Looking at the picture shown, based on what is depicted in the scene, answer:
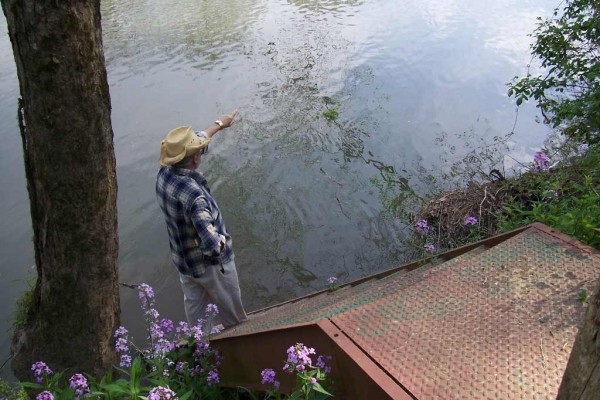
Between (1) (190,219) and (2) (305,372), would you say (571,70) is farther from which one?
(2) (305,372)

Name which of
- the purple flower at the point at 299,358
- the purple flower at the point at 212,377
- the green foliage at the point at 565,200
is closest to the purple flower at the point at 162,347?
the purple flower at the point at 212,377

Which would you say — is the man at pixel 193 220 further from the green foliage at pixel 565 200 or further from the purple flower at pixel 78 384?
the green foliage at pixel 565 200

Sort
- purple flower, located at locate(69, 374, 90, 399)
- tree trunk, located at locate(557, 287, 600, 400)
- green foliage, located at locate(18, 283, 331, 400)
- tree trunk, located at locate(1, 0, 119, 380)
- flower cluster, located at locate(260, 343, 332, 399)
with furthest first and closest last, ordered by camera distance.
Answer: tree trunk, located at locate(1, 0, 119, 380), purple flower, located at locate(69, 374, 90, 399), green foliage, located at locate(18, 283, 331, 400), flower cluster, located at locate(260, 343, 332, 399), tree trunk, located at locate(557, 287, 600, 400)

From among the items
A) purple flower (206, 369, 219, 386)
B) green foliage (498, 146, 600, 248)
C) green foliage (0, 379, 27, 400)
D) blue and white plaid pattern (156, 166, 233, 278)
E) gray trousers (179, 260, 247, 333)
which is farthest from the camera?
gray trousers (179, 260, 247, 333)

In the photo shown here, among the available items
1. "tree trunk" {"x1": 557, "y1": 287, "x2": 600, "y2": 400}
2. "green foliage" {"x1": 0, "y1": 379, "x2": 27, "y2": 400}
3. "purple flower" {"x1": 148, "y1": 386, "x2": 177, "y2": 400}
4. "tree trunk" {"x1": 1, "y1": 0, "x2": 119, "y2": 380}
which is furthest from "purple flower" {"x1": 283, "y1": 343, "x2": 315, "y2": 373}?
"green foliage" {"x1": 0, "y1": 379, "x2": 27, "y2": 400}

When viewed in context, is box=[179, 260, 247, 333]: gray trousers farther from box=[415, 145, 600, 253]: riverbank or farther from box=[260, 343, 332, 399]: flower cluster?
box=[260, 343, 332, 399]: flower cluster

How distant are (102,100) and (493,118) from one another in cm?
765

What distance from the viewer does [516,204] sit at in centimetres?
496

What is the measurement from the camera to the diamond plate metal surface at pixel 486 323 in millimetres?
1846

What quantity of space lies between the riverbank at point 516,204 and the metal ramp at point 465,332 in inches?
30.8

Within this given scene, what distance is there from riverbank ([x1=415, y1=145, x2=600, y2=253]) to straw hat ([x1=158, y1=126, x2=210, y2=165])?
1.79m

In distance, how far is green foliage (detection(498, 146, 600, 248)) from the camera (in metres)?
3.05

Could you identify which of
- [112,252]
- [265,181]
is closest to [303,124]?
[265,181]

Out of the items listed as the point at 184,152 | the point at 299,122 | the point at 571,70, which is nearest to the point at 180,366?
the point at 184,152
